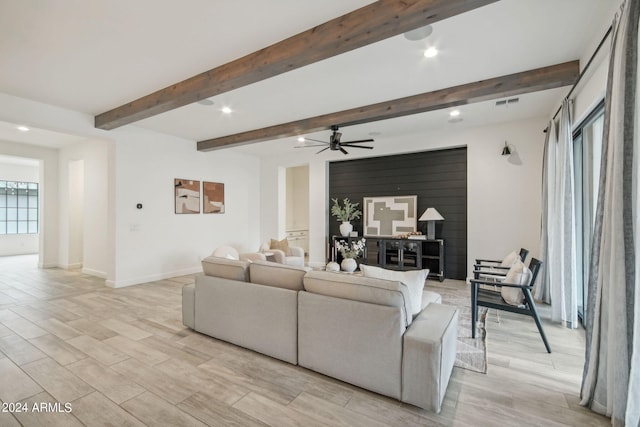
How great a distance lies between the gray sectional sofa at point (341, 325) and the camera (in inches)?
77.3

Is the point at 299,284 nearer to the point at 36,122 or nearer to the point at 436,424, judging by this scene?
the point at 436,424

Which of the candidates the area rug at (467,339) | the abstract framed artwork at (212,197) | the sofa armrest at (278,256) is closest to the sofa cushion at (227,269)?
the area rug at (467,339)

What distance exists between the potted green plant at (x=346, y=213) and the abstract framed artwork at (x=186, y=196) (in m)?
3.13

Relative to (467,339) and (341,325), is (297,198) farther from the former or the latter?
(341,325)

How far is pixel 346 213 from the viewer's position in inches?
269

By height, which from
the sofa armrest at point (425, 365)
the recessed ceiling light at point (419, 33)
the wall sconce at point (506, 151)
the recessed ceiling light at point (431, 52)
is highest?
the recessed ceiling light at point (431, 52)

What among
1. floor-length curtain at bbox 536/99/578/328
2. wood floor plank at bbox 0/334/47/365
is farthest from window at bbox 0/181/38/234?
floor-length curtain at bbox 536/99/578/328

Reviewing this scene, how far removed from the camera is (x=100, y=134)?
5055mm

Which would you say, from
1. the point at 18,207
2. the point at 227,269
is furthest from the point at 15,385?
the point at 18,207

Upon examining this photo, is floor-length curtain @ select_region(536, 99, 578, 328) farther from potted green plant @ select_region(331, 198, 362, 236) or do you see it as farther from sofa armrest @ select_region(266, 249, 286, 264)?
sofa armrest @ select_region(266, 249, 286, 264)

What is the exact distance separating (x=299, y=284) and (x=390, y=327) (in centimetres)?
88

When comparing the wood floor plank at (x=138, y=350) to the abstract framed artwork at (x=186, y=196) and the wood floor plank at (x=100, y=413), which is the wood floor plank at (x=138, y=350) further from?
the abstract framed artwork at (x=186, y=196)

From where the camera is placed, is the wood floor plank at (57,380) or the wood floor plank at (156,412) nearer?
the wood floor plank at (156,412)

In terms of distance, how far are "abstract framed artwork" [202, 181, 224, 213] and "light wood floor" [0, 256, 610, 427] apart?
3630 millimetres
